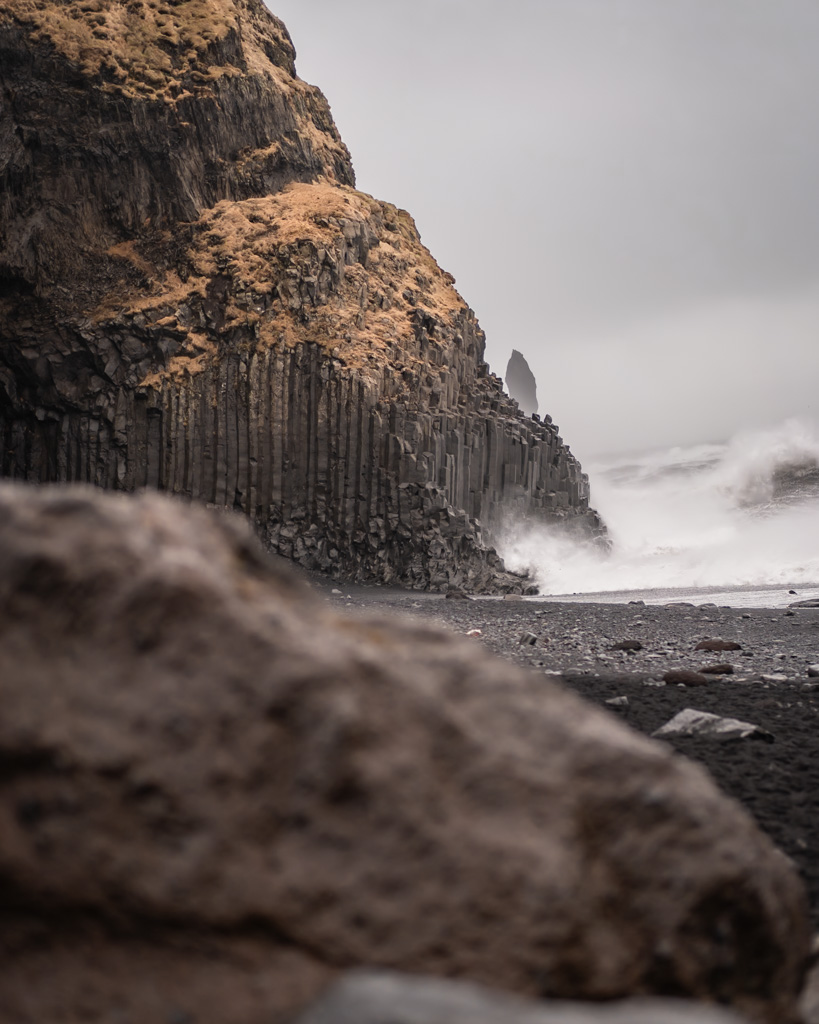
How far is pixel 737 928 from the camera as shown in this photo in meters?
1.33

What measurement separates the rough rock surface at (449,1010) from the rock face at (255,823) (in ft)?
0.43

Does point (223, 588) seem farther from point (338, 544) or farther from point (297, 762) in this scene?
point (338, 544)

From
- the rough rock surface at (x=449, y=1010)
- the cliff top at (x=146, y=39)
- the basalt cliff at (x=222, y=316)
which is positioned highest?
the cliff top at (x=146, y=39)

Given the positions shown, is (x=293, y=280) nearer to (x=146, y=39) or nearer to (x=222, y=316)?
(x=222, y=316)

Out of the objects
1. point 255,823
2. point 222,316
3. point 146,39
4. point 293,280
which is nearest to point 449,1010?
point 255,823

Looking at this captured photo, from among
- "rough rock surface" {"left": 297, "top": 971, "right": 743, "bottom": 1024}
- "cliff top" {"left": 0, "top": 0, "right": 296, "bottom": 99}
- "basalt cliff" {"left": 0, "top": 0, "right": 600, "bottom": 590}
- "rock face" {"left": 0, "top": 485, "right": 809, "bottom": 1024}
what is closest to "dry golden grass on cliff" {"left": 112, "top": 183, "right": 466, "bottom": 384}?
"basalt cliff" {"left": 0, "top": 0, "right": 600, "bottom": 590}

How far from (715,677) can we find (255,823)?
5089 millimetres

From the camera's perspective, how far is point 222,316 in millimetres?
18516

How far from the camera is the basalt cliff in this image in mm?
18031

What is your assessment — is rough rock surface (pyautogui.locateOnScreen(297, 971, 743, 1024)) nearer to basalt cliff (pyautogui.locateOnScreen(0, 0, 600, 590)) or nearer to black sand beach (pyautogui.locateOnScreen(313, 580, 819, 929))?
black sand beach (pyautogui.locateOnScreen(313, 580, 819, 929))

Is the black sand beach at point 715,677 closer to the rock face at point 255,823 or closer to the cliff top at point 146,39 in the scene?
the rock face at point 255,823

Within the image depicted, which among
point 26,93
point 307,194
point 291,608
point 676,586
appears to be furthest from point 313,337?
point 291,608

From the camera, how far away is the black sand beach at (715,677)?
2818 mm

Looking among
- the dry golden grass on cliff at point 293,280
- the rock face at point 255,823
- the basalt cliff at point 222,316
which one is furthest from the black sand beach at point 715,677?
the dry golden grass on cliff at point 293,280
